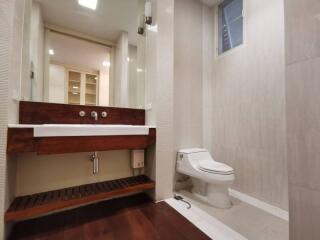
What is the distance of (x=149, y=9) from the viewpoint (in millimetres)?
1758

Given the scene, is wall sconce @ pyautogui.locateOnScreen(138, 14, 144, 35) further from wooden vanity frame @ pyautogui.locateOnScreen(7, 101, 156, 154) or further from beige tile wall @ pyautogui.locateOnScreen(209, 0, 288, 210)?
beige tile wall @ pyautogui.locateOnScreen(209, 0, 288, 210)

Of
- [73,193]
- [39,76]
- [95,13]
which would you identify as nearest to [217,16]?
[95,13]

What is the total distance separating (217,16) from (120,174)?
2.57 m

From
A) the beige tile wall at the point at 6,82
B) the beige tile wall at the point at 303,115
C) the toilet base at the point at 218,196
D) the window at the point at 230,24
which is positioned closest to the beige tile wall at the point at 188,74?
the window at the point at 230,24

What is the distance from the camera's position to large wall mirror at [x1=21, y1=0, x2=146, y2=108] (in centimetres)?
151

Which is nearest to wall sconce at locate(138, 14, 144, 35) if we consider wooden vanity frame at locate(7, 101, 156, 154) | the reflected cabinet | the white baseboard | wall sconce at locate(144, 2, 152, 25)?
wall sconce at locate(144, 2, 152, 25)

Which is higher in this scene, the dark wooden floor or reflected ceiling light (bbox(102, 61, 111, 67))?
reflected ceiling light (bbox(102, 61, 111, 67))

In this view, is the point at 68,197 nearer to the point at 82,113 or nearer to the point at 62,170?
the point at 62,170

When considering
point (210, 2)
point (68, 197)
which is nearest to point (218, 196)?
point (68, 197)

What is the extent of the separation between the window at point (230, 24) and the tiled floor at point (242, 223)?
1952 millimetres

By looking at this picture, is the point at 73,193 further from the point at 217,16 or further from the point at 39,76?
the point at 217,16

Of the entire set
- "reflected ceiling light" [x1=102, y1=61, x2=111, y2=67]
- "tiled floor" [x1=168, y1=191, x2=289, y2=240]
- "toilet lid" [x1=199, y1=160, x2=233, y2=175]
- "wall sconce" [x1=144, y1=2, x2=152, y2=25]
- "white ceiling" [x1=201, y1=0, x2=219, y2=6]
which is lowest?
"tiled floor" [x1=168, y1=191, x2=289, y2=240]

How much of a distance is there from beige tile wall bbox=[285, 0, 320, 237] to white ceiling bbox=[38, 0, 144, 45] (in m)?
1.60

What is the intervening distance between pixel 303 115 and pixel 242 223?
1.19 meters
